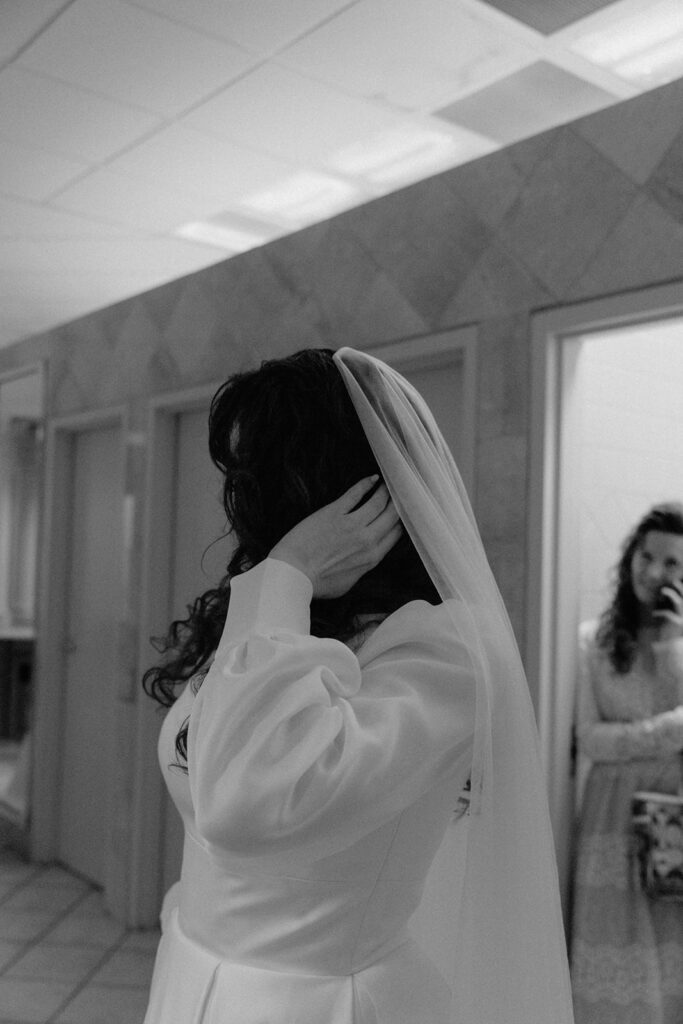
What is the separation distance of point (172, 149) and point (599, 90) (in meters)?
1.68

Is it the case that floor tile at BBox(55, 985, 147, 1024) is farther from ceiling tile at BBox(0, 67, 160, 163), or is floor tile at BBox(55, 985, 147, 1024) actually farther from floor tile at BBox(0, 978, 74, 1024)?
ceiling tile at BBox(0, 67, 160, 163)

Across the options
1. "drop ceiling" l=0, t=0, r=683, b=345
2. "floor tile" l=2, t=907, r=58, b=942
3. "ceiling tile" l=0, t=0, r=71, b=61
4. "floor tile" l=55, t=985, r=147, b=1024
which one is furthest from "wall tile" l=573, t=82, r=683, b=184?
"floor tile" l=2, t=907, r=58, b=942

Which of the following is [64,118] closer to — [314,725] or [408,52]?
[408,52]

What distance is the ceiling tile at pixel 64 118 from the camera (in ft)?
11.6

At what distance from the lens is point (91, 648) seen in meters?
4.51

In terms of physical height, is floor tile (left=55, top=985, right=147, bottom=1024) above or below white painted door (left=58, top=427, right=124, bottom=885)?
below

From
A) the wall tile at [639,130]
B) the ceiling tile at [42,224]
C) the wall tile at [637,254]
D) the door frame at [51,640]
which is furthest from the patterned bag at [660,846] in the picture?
the ceiling tile at [42,224]

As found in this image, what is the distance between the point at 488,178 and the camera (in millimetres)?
2596

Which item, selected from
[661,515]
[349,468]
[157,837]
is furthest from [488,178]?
[157,837]

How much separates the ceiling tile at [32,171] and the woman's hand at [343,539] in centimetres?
351

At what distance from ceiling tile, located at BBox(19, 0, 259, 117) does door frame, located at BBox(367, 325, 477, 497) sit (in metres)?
1.18

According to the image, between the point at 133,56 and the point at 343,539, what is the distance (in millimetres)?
2720

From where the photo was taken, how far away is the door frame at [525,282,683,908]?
2.42m

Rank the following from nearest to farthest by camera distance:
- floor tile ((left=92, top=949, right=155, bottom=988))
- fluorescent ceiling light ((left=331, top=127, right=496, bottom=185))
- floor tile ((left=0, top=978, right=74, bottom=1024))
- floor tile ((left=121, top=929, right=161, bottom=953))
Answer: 1. floor tile ((left=0, top=978, right=74, bottom=1024))
2. floor tile ((left=92, top=949, right=155, bottom=988))
3. floor tile ((left=121, top=929, right=161, bottom=953))
4. fluorescent ceiling light ((left=331, top=127, right=496, bottom=185))
